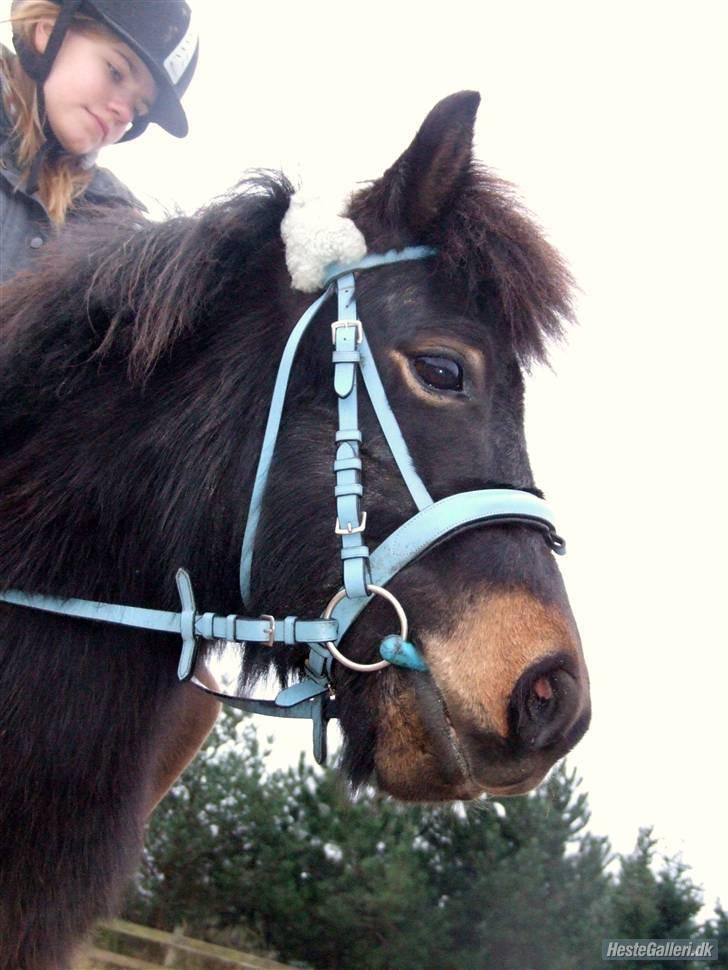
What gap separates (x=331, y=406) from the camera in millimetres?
2330

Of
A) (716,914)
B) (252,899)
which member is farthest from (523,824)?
(252,899)

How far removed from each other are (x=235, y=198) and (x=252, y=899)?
1262 centimetres

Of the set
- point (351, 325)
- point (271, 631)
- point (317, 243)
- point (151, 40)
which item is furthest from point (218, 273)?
point (151, 40)

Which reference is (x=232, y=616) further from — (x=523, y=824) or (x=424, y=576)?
(x=523, y=824)

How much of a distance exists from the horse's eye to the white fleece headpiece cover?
14.3 inches

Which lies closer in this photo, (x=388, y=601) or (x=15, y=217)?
(x=388, y=601)

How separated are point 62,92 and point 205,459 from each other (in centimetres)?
177

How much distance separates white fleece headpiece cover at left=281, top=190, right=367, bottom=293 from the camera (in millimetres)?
2424

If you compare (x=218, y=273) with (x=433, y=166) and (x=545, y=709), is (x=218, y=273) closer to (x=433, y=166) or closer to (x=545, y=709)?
(x=433, y=166)

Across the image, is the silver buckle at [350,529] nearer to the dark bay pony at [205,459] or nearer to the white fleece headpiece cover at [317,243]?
the dark bay pony at [205,459]

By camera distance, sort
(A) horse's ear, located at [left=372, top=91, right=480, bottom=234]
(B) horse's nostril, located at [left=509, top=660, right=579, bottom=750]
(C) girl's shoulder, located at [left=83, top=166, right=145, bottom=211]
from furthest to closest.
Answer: (C) girl's shoulder, located at [left=83, top=166, right=145, bottom=211]
(A) horse's ear, located at [left=372, top=91, right=480, bottom=234]
(B) horse's nostril, located at [left=509, top=660, right=579, bottom=750]

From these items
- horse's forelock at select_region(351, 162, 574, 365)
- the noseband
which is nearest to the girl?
horse's forelock at select_region(351, 162, 574, 365)

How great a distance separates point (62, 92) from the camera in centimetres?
334

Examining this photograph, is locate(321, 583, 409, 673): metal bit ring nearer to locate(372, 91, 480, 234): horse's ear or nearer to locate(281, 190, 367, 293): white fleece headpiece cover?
locate(281, 190, 367, 293): white fleece headpiece cover
